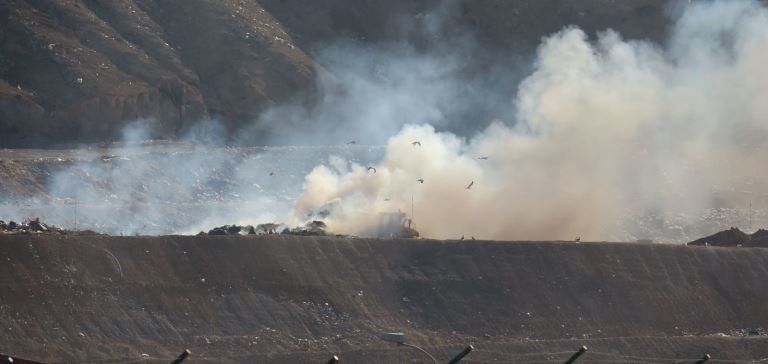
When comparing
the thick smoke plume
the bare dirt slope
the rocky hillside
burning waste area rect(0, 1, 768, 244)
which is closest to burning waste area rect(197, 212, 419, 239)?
burning waste area rect(0, 1, 768, 244)

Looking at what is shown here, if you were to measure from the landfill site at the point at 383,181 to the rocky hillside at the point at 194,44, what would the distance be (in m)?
0.16

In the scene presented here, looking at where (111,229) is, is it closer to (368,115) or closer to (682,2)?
(368,115)

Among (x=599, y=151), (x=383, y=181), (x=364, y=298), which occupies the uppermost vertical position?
(x=599, y=151)

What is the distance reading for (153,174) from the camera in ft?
225

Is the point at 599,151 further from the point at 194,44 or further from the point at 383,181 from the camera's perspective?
the point at 194,44

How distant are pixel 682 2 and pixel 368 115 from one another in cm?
2328

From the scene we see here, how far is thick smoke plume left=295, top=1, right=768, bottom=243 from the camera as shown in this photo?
214 feet

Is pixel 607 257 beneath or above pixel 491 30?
beneath

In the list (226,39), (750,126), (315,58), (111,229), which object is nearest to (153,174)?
(111,229)

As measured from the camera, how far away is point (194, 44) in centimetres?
8081

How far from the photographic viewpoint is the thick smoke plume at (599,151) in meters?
65.2

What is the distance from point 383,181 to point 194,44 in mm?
19476

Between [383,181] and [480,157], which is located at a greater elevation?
[480,157]

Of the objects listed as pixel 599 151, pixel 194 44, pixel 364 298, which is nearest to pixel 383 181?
pixel 599 151
